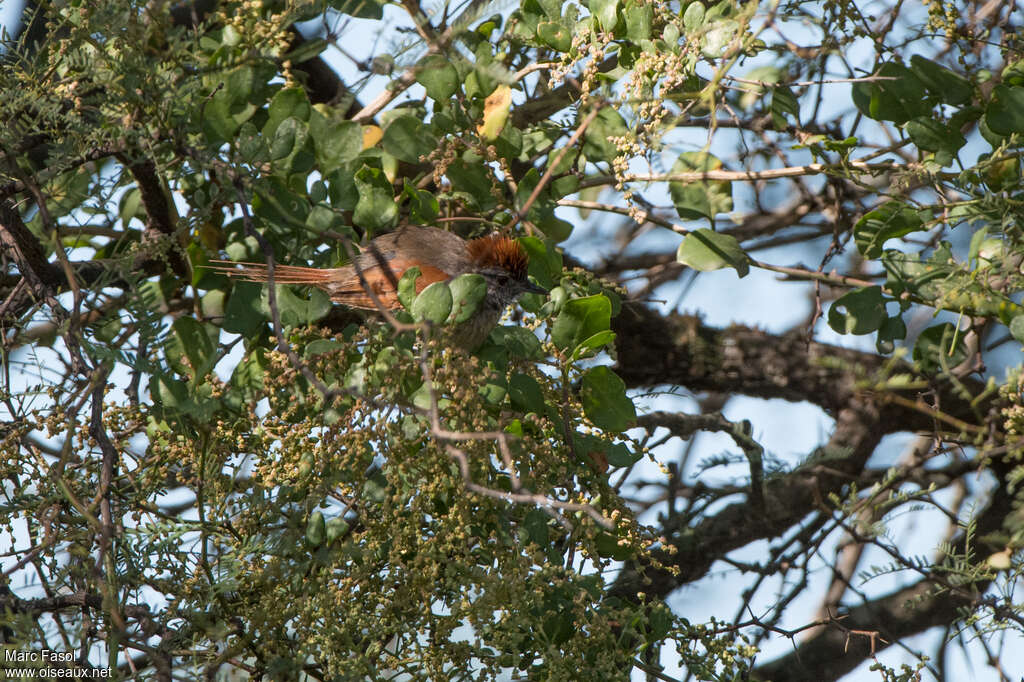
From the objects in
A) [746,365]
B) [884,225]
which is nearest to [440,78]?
[884,225]

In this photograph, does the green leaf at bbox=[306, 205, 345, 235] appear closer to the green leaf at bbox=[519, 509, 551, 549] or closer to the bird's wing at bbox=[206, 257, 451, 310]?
the bird's wing at bbox=[206, 257, 451, 310]

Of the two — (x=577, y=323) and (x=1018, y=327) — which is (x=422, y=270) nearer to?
(x=577, y=323)

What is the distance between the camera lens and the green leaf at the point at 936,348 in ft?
8.43

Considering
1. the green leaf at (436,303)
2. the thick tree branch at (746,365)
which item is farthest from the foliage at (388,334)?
the thick tree branch at (746,365)

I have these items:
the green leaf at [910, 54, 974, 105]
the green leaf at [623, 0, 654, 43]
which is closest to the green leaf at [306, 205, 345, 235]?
the green leaf at [623, 0, 654, 43]

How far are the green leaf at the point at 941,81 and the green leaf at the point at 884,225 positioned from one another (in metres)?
0.31

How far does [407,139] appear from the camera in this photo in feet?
7.68

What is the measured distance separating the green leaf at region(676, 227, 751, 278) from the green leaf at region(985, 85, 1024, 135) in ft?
2.31

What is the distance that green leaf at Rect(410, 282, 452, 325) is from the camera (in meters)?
1.97

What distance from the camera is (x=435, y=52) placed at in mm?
2176

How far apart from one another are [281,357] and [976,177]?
1.76m

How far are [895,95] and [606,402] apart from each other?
45.0 inches

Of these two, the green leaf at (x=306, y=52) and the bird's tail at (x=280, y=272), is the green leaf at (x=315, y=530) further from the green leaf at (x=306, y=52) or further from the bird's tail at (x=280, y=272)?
the green leaf at (x=306, y=52)

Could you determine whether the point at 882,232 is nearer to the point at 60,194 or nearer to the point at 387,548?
the point at 387,548
